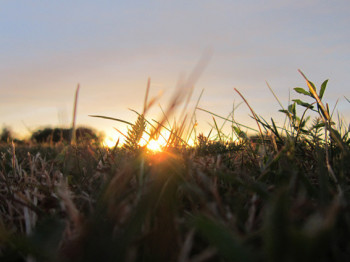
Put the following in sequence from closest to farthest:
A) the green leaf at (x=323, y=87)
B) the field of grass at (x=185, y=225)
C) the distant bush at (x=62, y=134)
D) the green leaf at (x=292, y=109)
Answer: the field of grass at (x=185, y=225) → the green leaf at (x=323, y=87) → the green leaf at (x=292, y=109) → the distant bush at (x=62, y=134)

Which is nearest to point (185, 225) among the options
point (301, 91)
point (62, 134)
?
point (301, 91)

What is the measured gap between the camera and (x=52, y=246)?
33.5 inches

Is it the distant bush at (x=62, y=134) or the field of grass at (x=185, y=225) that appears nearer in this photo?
the field of grass at (x=185, y=225)

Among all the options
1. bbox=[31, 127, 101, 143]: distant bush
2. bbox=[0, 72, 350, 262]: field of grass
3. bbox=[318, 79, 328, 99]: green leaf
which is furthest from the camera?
bbox=[31, 127, 101, 143]: distant bush

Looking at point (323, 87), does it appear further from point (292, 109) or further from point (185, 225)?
point (185, 225)

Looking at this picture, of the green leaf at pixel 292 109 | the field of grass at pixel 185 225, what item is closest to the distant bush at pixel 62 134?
the green leaf at pixel 292 109

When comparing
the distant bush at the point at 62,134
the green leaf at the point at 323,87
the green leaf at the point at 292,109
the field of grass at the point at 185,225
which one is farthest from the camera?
the distant bush at the point at 62,134

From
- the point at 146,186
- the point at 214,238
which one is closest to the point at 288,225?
the point at 214,238

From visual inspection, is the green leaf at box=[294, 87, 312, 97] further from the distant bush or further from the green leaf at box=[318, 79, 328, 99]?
the distant bush

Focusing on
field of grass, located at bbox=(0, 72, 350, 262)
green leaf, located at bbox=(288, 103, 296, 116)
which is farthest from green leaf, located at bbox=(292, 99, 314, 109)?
field of grass, located at bbox=(0, 72, 350, 262)

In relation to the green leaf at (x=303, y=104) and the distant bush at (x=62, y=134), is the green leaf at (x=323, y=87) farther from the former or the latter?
the distant bush at (x=62, y=134)

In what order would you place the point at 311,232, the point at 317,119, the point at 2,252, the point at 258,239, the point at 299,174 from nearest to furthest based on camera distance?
the point at 311,232 → the point at 258,239 → the point at 2,252 → the point at 299,174 → the point at 317,119

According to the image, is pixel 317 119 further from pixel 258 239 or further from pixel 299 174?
pixel 258 239

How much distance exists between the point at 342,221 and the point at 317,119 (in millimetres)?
1267
